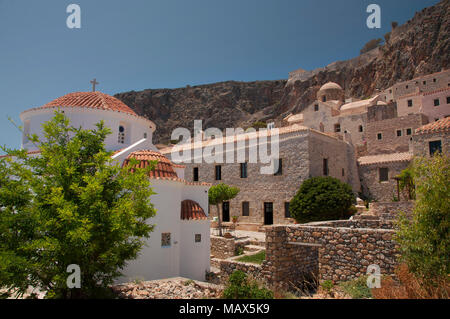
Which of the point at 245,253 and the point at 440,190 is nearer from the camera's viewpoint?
the point at 440,190

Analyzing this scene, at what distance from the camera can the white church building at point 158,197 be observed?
29.9 ft

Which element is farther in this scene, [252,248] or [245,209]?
[245,209]

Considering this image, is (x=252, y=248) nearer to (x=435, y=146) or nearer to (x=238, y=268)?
(x=238, y=268)

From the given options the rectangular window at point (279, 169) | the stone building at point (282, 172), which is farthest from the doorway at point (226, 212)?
the rectangular window at point (279, 169)

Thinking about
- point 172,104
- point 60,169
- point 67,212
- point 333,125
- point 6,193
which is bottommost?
point 67,212

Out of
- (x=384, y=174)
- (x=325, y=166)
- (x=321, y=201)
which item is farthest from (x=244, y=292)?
(x=384, y=174)

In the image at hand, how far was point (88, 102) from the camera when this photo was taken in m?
11.6

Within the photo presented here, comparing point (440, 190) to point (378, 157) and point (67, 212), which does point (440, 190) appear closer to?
point (67, 212)

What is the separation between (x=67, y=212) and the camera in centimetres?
421

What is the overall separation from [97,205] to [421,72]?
4142cm

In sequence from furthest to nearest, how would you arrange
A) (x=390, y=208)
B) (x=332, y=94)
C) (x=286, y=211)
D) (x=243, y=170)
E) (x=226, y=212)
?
(x=332, y=94), (x=226, y=212), (x=243, y=170), (x=286, y=211), (x=390, y=208)

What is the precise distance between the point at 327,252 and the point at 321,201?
8504 mm

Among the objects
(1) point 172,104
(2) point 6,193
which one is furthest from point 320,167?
(1) point 172,104
